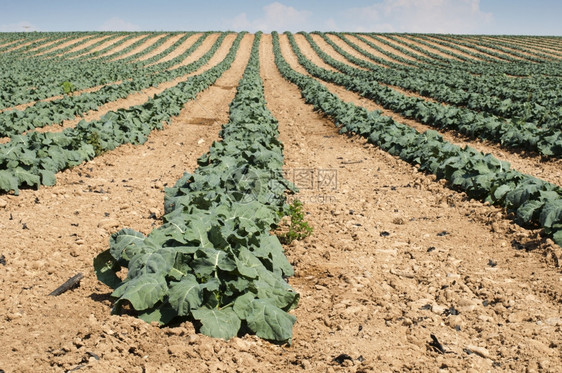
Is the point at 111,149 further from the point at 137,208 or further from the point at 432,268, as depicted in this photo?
the point at 432,268

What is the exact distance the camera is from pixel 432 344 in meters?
3.91

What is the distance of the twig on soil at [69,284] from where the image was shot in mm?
4395

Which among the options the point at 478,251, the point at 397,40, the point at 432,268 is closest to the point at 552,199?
the point at 478,251

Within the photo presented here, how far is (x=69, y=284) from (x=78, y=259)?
34.7 inches

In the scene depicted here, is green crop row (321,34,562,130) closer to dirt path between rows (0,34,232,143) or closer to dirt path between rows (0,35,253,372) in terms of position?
dirt path between rows (0,35,253,372)

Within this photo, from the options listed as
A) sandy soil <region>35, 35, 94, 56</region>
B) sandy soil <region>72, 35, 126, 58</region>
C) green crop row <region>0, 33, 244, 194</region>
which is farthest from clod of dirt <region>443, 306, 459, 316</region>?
sandy soil <region>35, 35, 94, 56</region>

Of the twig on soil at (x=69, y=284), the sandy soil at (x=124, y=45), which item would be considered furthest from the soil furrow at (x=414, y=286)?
the sandy soil at (x=124, y=45)

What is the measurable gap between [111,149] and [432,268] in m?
8.49

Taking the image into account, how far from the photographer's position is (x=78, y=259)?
5305mm

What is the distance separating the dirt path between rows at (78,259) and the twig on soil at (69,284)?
95 millimetres

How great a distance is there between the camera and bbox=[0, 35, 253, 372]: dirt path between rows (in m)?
3.28

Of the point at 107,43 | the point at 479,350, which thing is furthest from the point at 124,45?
the point at 479,350

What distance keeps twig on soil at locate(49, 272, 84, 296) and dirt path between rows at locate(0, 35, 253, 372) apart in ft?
0.31

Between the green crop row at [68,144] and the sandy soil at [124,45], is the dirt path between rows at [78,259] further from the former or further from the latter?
the sandy soil at [124,45]
